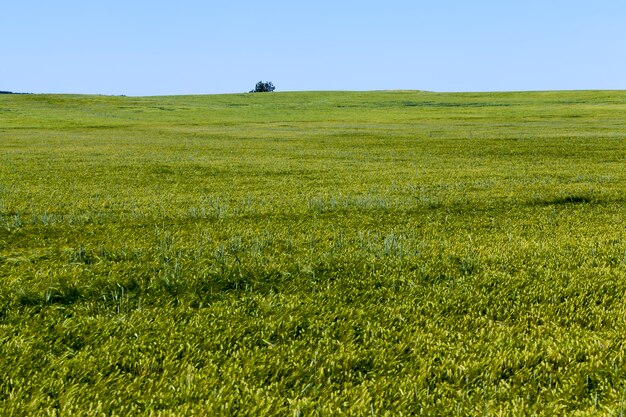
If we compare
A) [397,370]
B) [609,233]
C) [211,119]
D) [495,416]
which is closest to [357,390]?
[397,370]

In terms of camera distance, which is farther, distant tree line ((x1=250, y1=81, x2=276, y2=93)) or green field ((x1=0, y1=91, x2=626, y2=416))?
distant tree line ((x1=250, y1=81, x2=276, y2=93))

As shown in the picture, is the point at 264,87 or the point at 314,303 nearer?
the point at 314,303

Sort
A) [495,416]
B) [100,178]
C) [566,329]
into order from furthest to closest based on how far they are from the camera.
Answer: [100,178]
[566,329]
[495,416]

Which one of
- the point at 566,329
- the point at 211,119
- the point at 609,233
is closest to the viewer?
the point at 566,329

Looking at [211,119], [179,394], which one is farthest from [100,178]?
[211,119]

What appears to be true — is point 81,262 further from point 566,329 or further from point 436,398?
point 566,329

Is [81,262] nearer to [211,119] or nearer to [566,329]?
[566,329]

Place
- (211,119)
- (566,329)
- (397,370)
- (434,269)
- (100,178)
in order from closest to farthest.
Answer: (397,370) < (566,329) < (434,269) < (100,178) < (211,119)

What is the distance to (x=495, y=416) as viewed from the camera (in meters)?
3.59

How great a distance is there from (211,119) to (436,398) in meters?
63.3

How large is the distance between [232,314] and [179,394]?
1.34 meters

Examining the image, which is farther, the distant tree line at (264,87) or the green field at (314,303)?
the distant tree line at (264,87)

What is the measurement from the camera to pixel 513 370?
165 inches

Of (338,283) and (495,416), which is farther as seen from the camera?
(338,283)
